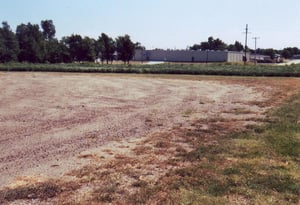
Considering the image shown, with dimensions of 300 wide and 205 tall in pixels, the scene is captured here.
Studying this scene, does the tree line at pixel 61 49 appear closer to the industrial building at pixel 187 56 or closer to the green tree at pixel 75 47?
the green tree at pixel 75 47

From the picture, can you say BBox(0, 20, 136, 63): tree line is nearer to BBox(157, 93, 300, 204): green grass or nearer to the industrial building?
the industrial building

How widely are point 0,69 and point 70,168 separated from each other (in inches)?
2075

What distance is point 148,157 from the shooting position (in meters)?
7.61

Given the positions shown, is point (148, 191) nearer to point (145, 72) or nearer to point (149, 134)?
point (149, 134)

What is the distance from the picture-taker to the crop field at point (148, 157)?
5449mm

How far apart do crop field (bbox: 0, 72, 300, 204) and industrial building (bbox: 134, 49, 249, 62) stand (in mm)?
100189

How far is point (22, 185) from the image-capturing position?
5.88 m

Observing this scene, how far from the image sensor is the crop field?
545 centimetres

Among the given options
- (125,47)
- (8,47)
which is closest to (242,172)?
(125,47)

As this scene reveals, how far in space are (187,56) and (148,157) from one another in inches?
4439

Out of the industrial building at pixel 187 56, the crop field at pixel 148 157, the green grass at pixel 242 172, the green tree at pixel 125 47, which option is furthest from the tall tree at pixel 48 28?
the green grass at pixel 242 172

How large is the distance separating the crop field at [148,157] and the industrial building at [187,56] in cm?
10019

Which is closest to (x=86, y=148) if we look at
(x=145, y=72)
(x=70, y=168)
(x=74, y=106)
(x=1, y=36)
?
(x=70, y=168)

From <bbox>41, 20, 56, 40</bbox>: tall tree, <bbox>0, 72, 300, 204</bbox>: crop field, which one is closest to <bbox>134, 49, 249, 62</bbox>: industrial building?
<bbox>41, 20, 56, 40</bbox>: tall tree
